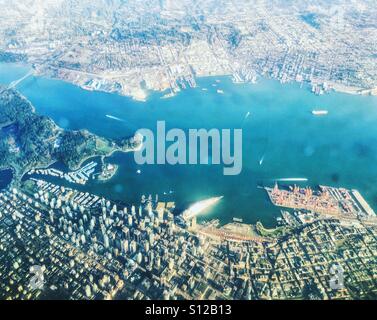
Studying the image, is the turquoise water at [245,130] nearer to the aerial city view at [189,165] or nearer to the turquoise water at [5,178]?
the aerial city view at [189,165]

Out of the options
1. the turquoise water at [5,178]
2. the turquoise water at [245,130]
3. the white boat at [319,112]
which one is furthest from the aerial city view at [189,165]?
the white boat at [319,112]

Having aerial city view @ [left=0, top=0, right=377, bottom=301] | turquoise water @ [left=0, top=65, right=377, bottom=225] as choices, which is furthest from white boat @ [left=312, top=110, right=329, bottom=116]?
aerial city view @ [left=0, top=0, right=377, bottom=301]

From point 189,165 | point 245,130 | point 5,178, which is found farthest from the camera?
point 245,130

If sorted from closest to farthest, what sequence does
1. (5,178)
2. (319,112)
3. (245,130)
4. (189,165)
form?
(5,178)
(189,165)
(245,130)
(319,112)

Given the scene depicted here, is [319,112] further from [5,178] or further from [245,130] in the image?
[5,178]

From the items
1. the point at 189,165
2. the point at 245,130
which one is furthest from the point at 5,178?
the point at 245,130
